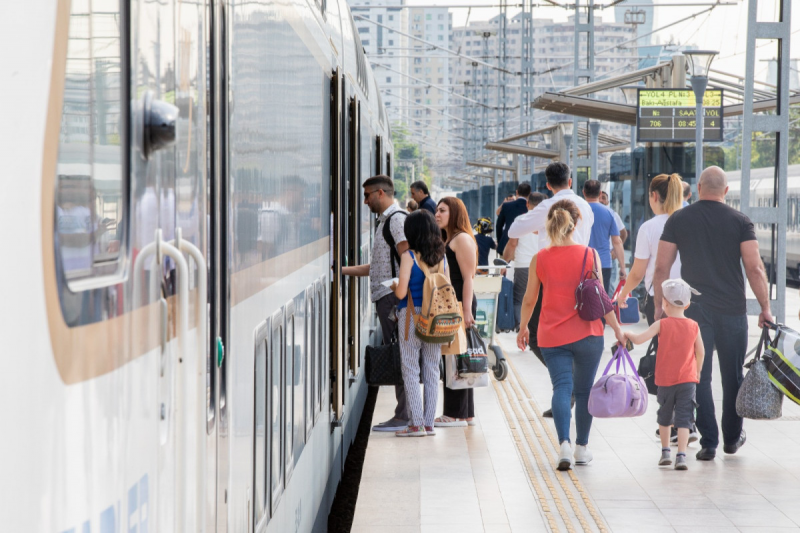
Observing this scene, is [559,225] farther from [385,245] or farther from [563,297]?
[385,245]

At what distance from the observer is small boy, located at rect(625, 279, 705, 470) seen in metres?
6.93

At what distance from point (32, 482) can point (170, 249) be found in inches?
24.5

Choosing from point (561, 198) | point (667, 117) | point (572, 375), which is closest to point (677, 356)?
point (572, 375)

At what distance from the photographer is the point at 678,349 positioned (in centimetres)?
693

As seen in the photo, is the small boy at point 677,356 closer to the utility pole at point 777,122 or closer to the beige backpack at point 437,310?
the beige backpack at point 437,310

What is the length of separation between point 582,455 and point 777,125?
14.7 feet

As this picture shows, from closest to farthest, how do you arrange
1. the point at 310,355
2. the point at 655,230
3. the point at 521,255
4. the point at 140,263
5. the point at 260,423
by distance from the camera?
the point at 140,263
the point at 260,423
the point at 310,355
the point at 655,230
the point at 521,255

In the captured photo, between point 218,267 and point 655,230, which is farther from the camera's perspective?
point 655,230

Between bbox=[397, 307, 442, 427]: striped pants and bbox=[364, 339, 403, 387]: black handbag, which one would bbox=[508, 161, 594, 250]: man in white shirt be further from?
bbox=[364, 339, 403, 387]: black handbag

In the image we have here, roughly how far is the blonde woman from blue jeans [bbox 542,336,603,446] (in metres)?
1.15

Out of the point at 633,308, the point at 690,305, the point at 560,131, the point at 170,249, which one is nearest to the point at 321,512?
the point at 690,305

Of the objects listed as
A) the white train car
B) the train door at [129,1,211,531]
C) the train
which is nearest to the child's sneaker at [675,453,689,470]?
the train

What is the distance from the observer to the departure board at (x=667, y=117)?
16.1 m

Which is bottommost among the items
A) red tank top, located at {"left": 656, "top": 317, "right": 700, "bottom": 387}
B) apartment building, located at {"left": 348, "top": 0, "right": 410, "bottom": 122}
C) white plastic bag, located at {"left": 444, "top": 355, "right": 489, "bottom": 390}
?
white plastic bag, located at {"left": 444, "top": 355, "right": 489, "bottom": 390}
